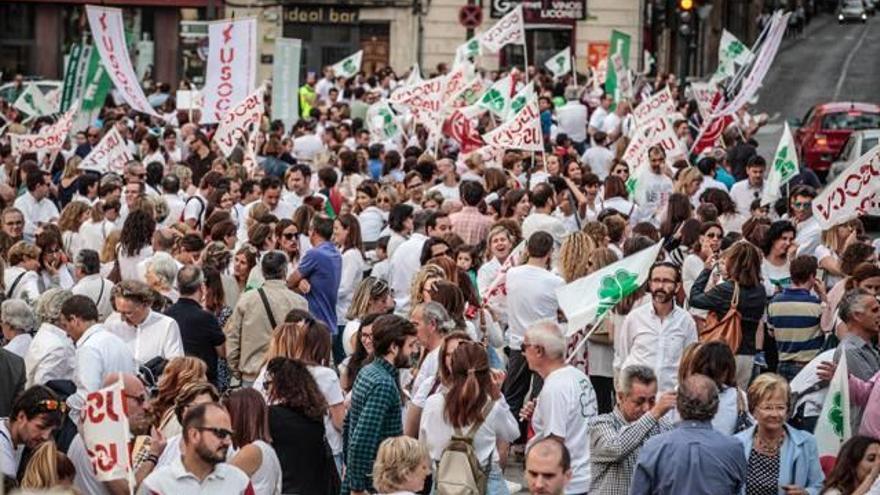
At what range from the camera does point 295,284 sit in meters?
16.4

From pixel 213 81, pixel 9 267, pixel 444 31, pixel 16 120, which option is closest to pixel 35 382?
pixel 9 267

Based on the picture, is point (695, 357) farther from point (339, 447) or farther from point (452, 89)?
point (452, 89)

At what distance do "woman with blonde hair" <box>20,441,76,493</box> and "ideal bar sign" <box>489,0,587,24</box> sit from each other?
47304 mm

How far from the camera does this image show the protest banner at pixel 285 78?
31078 mm

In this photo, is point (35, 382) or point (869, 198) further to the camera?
point (869, 198)

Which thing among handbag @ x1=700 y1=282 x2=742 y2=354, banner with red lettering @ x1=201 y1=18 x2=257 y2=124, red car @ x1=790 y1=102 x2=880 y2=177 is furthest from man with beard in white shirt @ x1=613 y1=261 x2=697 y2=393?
red car @ x1=790 y1=102 x2=880 y2=177

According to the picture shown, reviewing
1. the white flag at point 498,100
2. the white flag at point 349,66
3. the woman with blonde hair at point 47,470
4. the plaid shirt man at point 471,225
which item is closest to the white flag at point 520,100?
the white flag at point 498,100

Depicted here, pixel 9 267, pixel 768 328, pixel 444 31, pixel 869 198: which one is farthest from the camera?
pixel 444 31

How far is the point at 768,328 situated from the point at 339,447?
12.2 ft

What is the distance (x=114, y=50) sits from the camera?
2827cm

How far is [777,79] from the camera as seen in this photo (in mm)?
59875

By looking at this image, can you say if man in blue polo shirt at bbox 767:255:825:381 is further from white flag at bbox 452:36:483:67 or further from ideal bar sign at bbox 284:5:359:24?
ideal bar sign at bbox 284:5:359:24

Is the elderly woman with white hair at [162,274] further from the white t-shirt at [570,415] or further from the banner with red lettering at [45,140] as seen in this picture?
the banner with red lettering at [45,140]

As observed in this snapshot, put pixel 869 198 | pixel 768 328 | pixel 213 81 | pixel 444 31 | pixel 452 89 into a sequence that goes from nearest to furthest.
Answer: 1. pixel 768 328
2. pixel 869 198
3. pixel 213 81
4. pixel 452 89
5. pixel 444 31
